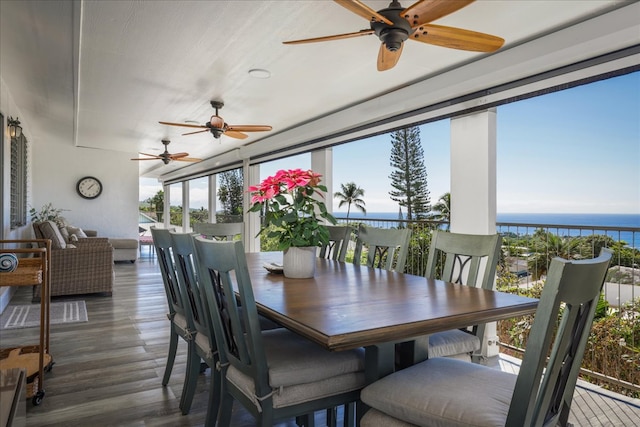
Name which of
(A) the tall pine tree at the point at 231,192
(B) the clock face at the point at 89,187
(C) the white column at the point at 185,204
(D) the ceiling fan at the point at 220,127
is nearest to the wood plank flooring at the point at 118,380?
(D) the ceiling fan at the point at 220,127

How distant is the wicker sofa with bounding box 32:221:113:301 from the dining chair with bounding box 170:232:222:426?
369 centimetres

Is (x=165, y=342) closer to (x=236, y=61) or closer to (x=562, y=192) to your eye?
(x=236, y=61)

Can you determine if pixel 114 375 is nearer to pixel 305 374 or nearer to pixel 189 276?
pixel 189 276

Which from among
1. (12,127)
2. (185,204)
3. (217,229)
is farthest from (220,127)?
(185,204)

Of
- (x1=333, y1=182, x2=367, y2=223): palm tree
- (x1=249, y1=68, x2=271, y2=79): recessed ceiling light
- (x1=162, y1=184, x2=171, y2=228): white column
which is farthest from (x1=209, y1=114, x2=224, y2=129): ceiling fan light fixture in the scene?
(x1=162, y1=184, x2=171, y2=228): white column

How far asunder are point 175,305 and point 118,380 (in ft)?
2.31

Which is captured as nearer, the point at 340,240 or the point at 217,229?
the point at 340,240

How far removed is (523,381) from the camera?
1.03 m

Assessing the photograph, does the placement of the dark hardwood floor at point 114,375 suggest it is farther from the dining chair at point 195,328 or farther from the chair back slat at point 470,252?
the chair back slat at point 470,252

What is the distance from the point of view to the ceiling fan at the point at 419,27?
1.99 metres

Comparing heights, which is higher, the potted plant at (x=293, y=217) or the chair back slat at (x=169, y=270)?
the potted plant at (x=293, y=217)

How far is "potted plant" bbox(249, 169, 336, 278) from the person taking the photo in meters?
2.12

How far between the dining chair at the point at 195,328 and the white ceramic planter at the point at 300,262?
1.58ft

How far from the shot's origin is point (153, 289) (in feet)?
19.1
